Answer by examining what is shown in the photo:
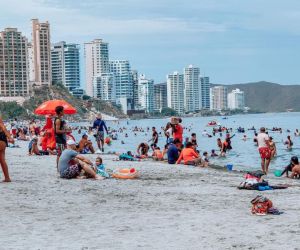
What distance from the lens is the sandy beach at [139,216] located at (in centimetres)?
842

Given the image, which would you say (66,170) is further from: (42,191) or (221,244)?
(221,244)

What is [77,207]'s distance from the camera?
11273 millimetres

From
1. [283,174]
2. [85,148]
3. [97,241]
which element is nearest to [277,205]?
[97,241]

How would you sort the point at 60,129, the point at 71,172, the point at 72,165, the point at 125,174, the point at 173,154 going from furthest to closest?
the point at 173,154 < the point at 60,129 < the point at 125,174 < the point at 72,165 < the point at 71,172

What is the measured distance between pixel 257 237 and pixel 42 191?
596 cm

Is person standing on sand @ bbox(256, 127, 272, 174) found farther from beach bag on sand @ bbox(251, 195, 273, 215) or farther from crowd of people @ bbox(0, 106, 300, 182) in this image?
beach bag on sand @ bbox(251, 195, 273, 215)

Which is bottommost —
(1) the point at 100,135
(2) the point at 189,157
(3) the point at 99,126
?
(2) the point at 189,157

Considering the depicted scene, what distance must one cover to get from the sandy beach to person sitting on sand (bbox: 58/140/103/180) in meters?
0.34

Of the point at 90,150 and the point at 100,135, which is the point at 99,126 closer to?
the point at 100,135

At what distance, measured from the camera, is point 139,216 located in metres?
10.4

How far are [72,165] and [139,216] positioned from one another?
5523mm

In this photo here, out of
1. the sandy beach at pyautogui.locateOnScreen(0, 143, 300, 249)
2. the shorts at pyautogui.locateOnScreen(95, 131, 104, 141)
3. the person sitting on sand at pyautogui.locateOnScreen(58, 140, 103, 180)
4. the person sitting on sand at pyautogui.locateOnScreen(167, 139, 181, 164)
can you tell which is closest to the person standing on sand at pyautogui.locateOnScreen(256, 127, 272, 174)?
the person sitting on sand at pyautogui.locateOnScreen(167, 139, 181, 164)

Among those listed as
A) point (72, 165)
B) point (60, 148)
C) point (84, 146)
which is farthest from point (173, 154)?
point (72, 165)

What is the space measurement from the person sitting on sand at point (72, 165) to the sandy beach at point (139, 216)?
34 cm
